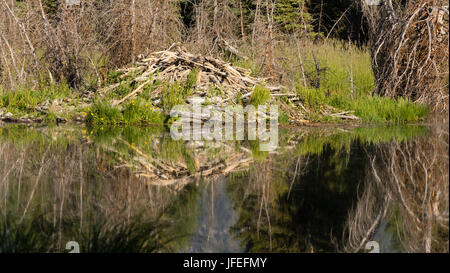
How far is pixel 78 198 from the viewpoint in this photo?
478 cm

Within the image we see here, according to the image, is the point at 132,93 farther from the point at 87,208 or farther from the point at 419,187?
the point at 419,187

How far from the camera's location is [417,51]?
11.5m

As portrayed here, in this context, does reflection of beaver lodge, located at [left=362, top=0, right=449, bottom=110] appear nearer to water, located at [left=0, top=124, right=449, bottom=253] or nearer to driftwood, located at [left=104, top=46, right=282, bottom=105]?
driftwood, located at [left=104, top=46, right=282, bottom=105]

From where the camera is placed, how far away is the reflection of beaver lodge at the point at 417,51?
11.1m

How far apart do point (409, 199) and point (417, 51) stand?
7.65m

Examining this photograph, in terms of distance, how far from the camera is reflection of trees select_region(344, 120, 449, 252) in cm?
383

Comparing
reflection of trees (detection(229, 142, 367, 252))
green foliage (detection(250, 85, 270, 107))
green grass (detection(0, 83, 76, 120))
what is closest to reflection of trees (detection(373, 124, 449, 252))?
reflection of trees (detection(229, 142, 367, 252))

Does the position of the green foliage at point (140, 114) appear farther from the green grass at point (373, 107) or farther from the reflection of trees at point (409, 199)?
the reflection of trees at point (409, 199)

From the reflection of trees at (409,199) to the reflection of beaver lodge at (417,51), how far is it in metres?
4.32

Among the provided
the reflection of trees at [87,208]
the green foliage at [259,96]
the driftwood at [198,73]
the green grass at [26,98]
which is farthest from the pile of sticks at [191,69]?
the reflection of trees at [87,208]

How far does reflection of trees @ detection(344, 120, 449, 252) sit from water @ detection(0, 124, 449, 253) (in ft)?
0.04

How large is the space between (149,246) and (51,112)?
9.24m

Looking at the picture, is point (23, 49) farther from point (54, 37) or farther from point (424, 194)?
point (424, 194)
